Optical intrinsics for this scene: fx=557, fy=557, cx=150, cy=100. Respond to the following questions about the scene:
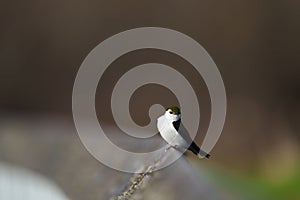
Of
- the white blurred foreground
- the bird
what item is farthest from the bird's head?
the white blurred foreground

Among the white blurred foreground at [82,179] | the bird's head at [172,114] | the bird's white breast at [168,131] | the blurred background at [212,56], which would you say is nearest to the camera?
the white blurred foreground at [82,179]

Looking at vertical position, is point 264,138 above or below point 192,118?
above

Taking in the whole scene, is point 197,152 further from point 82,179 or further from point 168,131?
point 82,179

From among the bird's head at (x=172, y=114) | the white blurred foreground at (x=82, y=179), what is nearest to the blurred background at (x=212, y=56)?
the bird's head at (x=172, y=114)

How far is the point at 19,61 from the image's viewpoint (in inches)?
62.1

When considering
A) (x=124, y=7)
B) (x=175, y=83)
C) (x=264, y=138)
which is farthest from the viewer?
(x=264, y=138)

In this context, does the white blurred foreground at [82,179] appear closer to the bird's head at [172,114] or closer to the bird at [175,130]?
the bird at [175,130]

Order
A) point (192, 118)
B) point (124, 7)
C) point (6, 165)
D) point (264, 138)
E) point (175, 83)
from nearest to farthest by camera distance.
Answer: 1. point (6, 165)
2. point (192, 118)
3. point (175, 83)
4. point (124, 7)
5. point (264, 138)

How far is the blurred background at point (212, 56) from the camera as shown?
1.58 metres

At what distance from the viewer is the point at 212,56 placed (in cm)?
172

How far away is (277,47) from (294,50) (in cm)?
6

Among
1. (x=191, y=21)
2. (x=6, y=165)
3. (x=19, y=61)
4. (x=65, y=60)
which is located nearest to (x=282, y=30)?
(x=191, y=21)

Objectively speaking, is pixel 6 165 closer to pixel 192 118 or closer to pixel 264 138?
pixel 192 118

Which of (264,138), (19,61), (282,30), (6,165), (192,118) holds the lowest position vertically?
(6,165)
